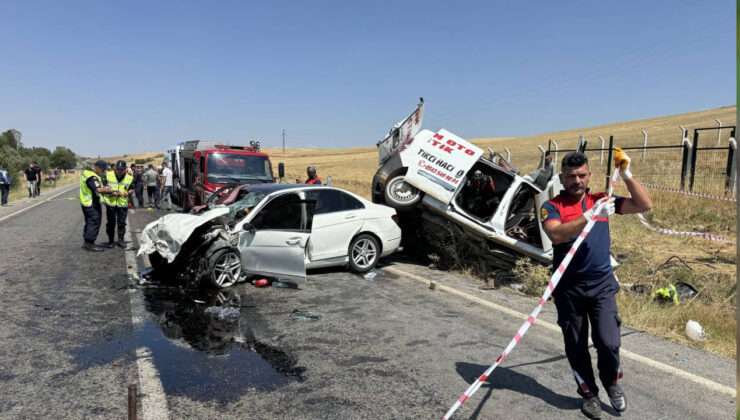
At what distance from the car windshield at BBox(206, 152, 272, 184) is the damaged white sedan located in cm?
497

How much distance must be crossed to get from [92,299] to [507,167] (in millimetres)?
6858

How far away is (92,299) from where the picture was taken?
18.9 feet

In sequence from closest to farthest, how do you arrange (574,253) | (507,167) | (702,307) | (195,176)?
(574,253) < (702,307) < (507,167) < (195,176)

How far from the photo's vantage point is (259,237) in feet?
21.3

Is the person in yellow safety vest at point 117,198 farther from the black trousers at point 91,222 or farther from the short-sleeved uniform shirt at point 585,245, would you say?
the short-sleeved uniform shirt at point 585,245

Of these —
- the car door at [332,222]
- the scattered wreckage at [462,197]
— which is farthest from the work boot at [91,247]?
the scattered wreckage at [462,197]

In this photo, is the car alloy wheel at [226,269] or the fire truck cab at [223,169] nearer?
the car alloy wheel at [226,269]

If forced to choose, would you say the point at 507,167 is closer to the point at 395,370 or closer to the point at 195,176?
the point at 395,370

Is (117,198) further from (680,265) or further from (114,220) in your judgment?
(680,265)

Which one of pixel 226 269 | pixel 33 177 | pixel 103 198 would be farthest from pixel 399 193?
pixel 33 177

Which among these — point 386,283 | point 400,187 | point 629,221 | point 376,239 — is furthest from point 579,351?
point 629,221

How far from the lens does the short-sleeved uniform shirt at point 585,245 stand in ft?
10.5

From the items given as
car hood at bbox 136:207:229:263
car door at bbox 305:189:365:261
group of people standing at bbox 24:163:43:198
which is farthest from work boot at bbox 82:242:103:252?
group of people standing at bbox 24:163:43:198

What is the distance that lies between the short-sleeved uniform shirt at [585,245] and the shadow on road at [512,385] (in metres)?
0.91
